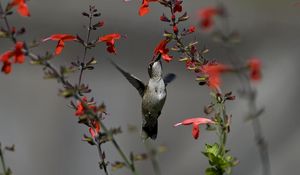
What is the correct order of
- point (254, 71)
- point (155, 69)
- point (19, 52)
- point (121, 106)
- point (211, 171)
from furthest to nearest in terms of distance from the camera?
1. point (121, 106)
2. point (155, 69)
3. point (211, 171)
4. point (19, 52)
5. point (254, 71)

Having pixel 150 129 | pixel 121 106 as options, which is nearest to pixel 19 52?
pixel 150 129

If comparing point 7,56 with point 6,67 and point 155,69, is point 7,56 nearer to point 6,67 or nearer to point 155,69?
point 6,67

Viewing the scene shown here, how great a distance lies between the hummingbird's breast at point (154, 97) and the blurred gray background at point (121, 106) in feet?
11.4

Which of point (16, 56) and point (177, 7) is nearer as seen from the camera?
point (16, 56)

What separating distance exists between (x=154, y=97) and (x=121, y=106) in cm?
367

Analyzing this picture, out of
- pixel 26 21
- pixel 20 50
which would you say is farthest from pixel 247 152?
pixel 20 50

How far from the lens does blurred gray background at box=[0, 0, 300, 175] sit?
5.64 metres

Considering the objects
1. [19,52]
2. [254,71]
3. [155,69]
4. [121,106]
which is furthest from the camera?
[121,106]

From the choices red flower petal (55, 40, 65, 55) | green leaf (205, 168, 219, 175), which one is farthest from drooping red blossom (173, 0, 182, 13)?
green leaf (205, 168, 219, 175)

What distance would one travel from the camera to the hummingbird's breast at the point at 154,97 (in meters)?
2.03

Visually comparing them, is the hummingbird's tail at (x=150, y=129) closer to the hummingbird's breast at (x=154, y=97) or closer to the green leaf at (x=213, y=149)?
the hummingbird's breast at (x=154, y=97)

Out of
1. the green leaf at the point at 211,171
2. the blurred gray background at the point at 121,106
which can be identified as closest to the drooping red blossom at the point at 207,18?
the green leaf at the point at 211,171

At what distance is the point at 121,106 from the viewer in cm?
569

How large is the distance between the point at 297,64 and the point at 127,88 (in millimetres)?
1483
